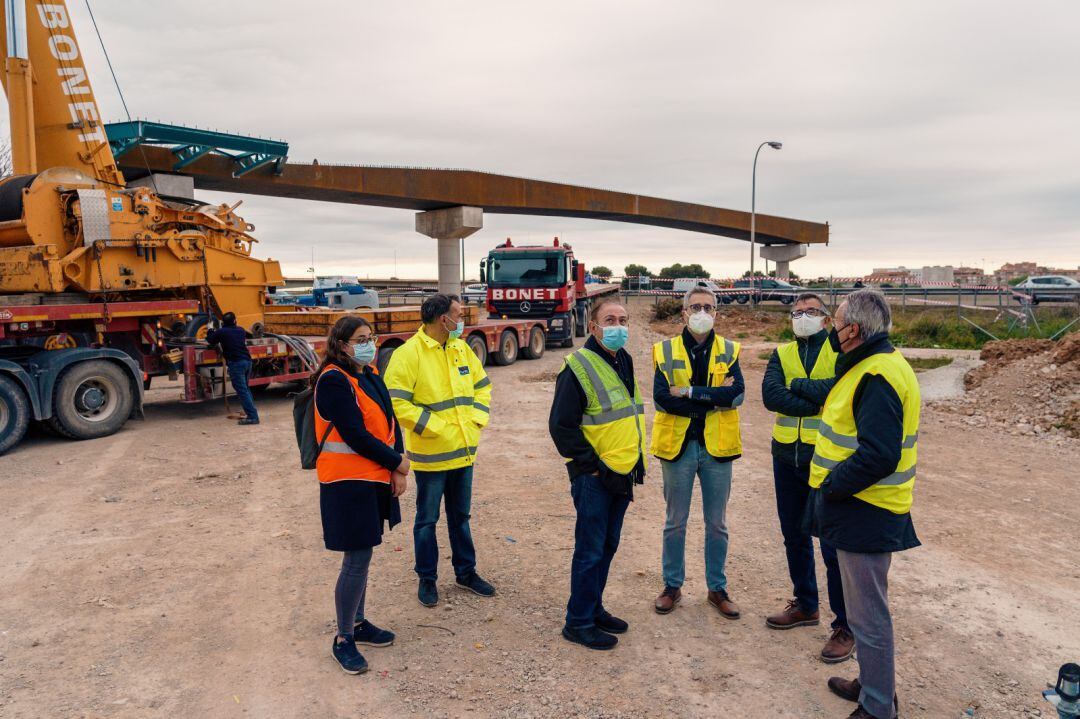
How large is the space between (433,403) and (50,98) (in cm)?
1123

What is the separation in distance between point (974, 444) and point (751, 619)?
6.68 meters

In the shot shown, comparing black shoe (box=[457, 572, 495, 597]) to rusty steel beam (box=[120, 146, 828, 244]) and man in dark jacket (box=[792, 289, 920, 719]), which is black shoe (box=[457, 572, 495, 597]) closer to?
man in dark jacket (box=[792, 289, 920, 719])

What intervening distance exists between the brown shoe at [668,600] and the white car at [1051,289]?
3296cm

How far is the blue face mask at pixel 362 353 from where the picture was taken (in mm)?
3773

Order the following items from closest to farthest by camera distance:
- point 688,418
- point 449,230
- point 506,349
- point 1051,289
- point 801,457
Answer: point 801,457
point 688,418
point 506,349
point 449,230
point 1051,289

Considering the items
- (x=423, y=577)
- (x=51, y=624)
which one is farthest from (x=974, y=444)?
(x=51, y=624)

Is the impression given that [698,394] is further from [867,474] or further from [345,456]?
[345,456]

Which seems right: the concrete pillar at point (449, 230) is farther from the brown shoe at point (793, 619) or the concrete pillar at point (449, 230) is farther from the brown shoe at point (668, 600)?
the brown shoe at point (793, 619)

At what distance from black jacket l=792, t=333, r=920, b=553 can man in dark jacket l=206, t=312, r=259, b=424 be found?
30.1 ft

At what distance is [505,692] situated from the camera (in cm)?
369

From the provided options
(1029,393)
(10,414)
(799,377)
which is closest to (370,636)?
(799,377)

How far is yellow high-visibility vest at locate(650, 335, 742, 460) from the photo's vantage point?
432 cm

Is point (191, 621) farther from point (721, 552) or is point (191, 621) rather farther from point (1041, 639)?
point (1041, 639)

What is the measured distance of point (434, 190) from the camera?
3041 centimetres
